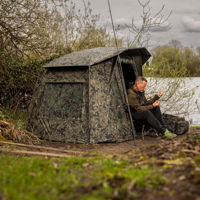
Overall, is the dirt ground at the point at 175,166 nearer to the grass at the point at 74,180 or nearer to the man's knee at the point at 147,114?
the grass at the point at 74,180

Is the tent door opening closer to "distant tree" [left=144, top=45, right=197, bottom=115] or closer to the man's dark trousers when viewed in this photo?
the man's dark trousers

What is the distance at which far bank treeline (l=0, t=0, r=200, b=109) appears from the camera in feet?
26.9

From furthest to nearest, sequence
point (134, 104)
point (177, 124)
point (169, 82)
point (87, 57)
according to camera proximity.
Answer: point (169, 82) → point (177, 124) → point (134, 104) → point (87, 57)

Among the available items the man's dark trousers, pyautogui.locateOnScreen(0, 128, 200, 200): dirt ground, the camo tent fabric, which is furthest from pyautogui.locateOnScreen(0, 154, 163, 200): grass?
the camo tent fabric

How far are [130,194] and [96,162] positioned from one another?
140 centimetres

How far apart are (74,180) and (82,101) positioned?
3613 mm

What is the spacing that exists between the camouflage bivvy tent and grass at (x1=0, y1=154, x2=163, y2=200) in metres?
2.60

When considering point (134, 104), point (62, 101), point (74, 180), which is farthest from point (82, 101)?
point (74, 180)

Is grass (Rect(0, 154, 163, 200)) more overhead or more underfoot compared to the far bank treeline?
more underfoot

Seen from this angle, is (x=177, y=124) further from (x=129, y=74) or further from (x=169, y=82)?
(x=169, y=82)

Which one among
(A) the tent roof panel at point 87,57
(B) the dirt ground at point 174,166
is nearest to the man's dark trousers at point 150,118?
(A) the tent roof panel at point 87,57

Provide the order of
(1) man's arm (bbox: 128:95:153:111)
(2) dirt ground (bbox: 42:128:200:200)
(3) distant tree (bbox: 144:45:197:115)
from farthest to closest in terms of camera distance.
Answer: (3) distant tree (bbox: 144:45:197:115) → (1) man's arm (bbox: 128:95:153:111) → (2) dirt ground (bbox: 42:128:200:200)

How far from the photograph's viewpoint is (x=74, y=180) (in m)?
3.16

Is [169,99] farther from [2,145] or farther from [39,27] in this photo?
[2,145]
